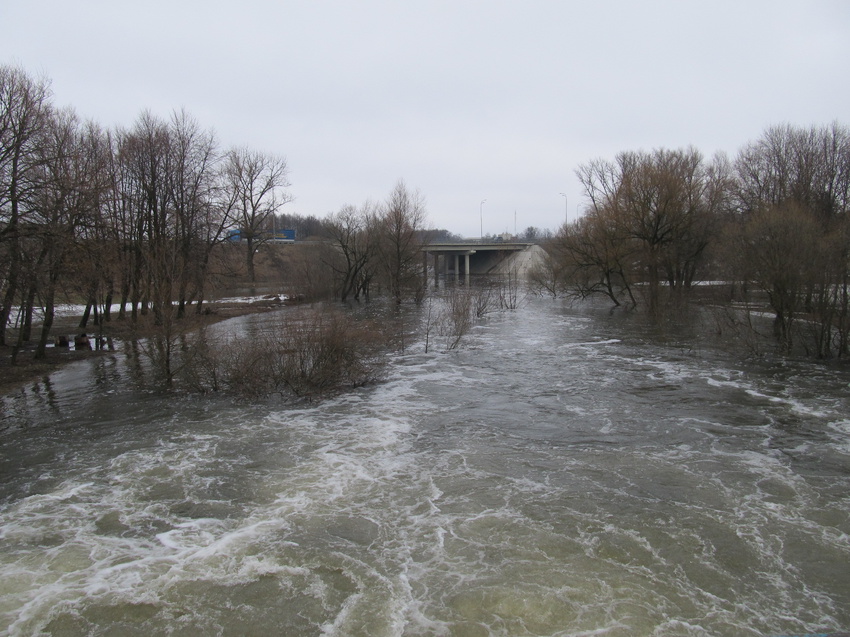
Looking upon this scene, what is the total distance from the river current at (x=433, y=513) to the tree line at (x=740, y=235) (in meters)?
4.51

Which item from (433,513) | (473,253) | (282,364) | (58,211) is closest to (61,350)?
(58,211)

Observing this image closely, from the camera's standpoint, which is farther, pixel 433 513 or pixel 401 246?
pixel 401 246

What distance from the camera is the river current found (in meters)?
5.49

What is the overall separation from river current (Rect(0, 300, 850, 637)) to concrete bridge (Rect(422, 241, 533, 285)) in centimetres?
5636

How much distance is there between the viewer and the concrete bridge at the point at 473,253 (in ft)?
266

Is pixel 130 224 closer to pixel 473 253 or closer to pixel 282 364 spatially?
pixel 282 364

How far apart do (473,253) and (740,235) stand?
7513 cm

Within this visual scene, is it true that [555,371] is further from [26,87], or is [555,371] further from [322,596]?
[26,87]

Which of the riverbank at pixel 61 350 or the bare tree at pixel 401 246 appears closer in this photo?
the riverbank at pixel 61 350

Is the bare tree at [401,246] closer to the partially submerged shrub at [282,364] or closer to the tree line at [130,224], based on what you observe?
the tree line at [130,224]

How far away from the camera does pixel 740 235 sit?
19.2 m

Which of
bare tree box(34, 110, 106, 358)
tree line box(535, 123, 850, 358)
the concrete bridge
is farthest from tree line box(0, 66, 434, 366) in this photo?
the concrete bridge

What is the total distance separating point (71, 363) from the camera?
59.4 feet

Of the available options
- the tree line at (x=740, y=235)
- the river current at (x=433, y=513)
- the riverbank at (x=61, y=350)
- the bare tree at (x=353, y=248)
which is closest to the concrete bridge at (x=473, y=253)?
the bare tree at (x=353, y=248)
